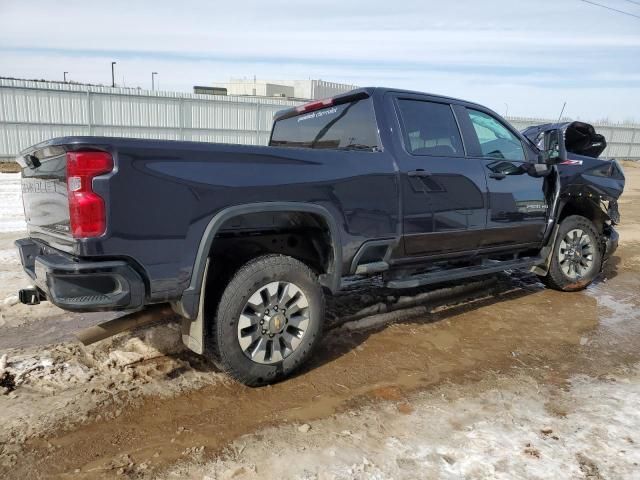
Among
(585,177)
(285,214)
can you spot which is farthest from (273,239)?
(585,177)

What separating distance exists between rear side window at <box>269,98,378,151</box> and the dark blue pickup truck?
0.01 metres

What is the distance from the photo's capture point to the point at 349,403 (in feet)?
10.3

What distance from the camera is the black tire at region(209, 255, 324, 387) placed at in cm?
304

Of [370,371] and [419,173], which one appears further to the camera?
[419,173]

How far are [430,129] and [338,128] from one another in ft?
2.60

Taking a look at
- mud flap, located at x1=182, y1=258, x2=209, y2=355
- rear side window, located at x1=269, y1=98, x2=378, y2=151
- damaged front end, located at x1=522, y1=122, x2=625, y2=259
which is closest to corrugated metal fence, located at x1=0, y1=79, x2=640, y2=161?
rear side window, located at x1=269, y1=98, x2=378, y2=151

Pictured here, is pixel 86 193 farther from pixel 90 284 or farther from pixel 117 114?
pixel 117 114

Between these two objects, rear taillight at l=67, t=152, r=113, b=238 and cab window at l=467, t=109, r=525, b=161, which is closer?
rear taillight at l=67, t=152, r=113, b=238

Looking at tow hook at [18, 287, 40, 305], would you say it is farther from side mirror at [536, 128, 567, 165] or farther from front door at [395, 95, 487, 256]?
side mirror at [536, 128, 567, 165]

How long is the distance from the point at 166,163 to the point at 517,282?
486cm

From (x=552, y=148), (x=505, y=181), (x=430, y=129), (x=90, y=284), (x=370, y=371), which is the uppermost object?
(x=430, y=129)

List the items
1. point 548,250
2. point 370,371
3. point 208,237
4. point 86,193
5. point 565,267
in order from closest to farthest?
1. point 86,193
2. point 208,237
3. point 370,371
4. point 548,250
5. point 565,267

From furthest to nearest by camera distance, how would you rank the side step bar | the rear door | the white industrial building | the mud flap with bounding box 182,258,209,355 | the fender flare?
the white industrial building < the rear door < the side step bar < the mud flap with bounding box 182,258,209,355 < the fender flare

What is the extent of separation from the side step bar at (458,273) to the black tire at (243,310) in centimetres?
84
